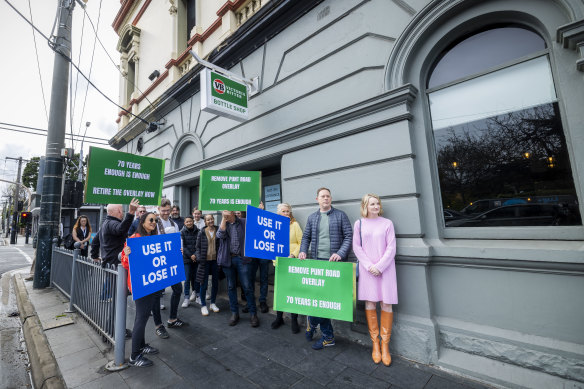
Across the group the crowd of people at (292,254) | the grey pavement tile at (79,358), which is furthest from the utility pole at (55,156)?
the grey pavement tile at (79,358)

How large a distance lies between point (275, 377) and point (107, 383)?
6.02 ft

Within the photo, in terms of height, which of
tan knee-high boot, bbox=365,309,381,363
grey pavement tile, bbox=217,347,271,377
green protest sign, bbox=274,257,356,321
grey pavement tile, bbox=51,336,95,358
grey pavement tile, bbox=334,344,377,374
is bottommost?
grey pavement tile, bbox=334,344,377,374

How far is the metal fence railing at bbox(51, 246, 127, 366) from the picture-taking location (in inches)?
125

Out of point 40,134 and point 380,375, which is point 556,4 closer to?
point 380,375

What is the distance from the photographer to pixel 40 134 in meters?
15.1

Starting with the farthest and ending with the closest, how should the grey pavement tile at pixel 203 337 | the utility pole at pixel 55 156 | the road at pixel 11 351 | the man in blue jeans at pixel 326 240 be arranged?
the utility pole at pixel 55 156 < the grey pavement tile at pixel 203 337 < the man in blue jeans at pixel 326 240 < the road at pixel 11 351

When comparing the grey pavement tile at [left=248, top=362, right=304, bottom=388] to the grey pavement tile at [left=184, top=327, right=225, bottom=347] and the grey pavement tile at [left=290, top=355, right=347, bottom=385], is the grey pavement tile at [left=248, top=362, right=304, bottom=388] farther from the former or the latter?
the grey pavement tile at [left=184, top=327, right=225, bottom=347]

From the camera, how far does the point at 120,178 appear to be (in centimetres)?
423

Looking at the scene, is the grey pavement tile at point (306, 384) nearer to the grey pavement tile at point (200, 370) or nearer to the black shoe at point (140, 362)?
the grey pavement tile at point (200, 370)

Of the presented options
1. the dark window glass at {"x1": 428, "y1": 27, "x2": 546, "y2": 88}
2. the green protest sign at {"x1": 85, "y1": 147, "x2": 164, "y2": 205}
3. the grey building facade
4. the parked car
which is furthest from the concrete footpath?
the dark window glass at {"x1": 428, "y1": 27, "x2": 546, "y2": 88}

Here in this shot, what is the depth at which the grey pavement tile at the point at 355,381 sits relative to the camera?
266 cm

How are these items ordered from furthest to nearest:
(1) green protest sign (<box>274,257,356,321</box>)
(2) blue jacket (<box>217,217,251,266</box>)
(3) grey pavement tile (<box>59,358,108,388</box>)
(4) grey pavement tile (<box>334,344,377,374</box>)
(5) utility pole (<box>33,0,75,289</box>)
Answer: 1. (5) utility pole (<box>33,0,75,289</box>)
2. (2) blue jacket (<box>217,217,251,266</box>)
3. (1) green protest sign (<box>274,257,356,321</box>)
4. (4) grey pavement tile (<box>334,344,377,374</box>)
5. (3) grey pavement tile (<box>59,358,108,388</box>)

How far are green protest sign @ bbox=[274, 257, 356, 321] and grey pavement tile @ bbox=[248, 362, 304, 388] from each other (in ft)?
2.20

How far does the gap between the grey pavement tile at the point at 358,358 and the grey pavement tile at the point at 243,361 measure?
0.94m
